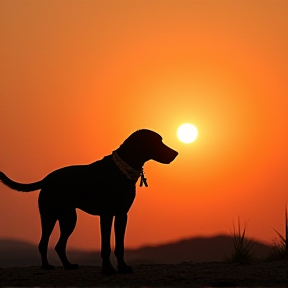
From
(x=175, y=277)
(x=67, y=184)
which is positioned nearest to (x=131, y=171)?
(x=67, y=184)

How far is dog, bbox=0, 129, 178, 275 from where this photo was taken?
11594mm

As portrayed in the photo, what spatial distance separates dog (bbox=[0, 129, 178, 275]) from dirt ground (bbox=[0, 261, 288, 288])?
1.73 feet

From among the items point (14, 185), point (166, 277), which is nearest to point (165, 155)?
point (166, 277)

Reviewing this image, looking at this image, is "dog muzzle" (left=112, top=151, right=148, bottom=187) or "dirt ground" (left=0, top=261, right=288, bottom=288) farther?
"dog muzzle" (left=112, top=151, right=148, bottom=187)

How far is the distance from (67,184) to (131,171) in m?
1.30

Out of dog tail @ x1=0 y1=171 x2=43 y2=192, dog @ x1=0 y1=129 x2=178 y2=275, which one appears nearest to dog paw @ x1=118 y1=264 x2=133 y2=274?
dog @ x1=0 y1=129 x2=178 y2=275

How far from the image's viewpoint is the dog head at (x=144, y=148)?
11.8m

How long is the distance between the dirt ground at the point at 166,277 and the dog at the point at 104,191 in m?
0.53

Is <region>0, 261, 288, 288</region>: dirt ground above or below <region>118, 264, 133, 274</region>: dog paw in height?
below

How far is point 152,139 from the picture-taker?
1188cm

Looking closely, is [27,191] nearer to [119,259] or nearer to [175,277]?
[119,259]

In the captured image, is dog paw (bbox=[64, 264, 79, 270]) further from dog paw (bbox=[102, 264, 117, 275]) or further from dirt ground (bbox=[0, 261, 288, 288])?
dog paw (bbox=[102, 264, 117, 275])

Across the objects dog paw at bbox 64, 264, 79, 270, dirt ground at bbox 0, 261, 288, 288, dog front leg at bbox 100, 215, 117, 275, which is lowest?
dirt ground at bbox 0, 261, 288, 288

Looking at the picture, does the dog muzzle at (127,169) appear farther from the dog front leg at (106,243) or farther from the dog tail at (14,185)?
the dog tail at (14,185)
